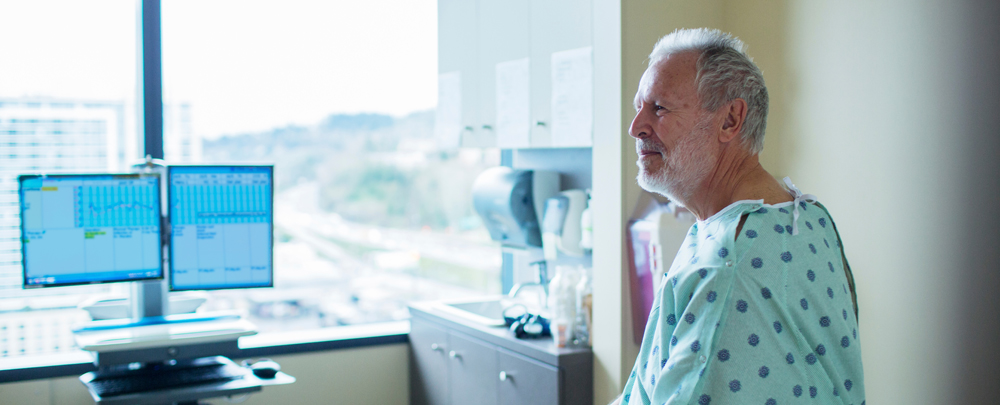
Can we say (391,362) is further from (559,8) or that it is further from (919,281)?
(919,281)

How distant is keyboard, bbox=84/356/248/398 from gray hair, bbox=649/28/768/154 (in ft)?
5.49

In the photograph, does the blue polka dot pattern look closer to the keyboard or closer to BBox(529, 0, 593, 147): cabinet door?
BBox(529, 0, 593, 147): cabinet door

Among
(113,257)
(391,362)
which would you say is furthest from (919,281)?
(113,257)

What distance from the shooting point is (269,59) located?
3.17 metres

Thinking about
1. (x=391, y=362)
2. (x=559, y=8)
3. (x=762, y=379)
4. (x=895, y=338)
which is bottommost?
(x=391, y=362)

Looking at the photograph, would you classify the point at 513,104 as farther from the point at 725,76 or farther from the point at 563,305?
the point at 725,76

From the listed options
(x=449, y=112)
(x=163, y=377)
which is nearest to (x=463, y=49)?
(x=449, y=112)

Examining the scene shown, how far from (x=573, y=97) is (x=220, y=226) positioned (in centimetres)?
124

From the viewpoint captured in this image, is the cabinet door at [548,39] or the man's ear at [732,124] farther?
the cabinet door at [548,39]

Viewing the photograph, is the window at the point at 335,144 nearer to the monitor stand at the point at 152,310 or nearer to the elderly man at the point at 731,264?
the monitor stand at the point at 152,310

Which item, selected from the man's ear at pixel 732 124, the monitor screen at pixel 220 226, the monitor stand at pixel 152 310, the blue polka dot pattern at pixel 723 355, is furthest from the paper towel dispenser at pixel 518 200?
the blue polka dot pattern at pixel 723 355

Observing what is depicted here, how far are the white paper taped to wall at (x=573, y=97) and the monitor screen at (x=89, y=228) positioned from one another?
4.34 ft

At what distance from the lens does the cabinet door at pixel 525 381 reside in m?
2.24

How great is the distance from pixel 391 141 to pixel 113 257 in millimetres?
1419
